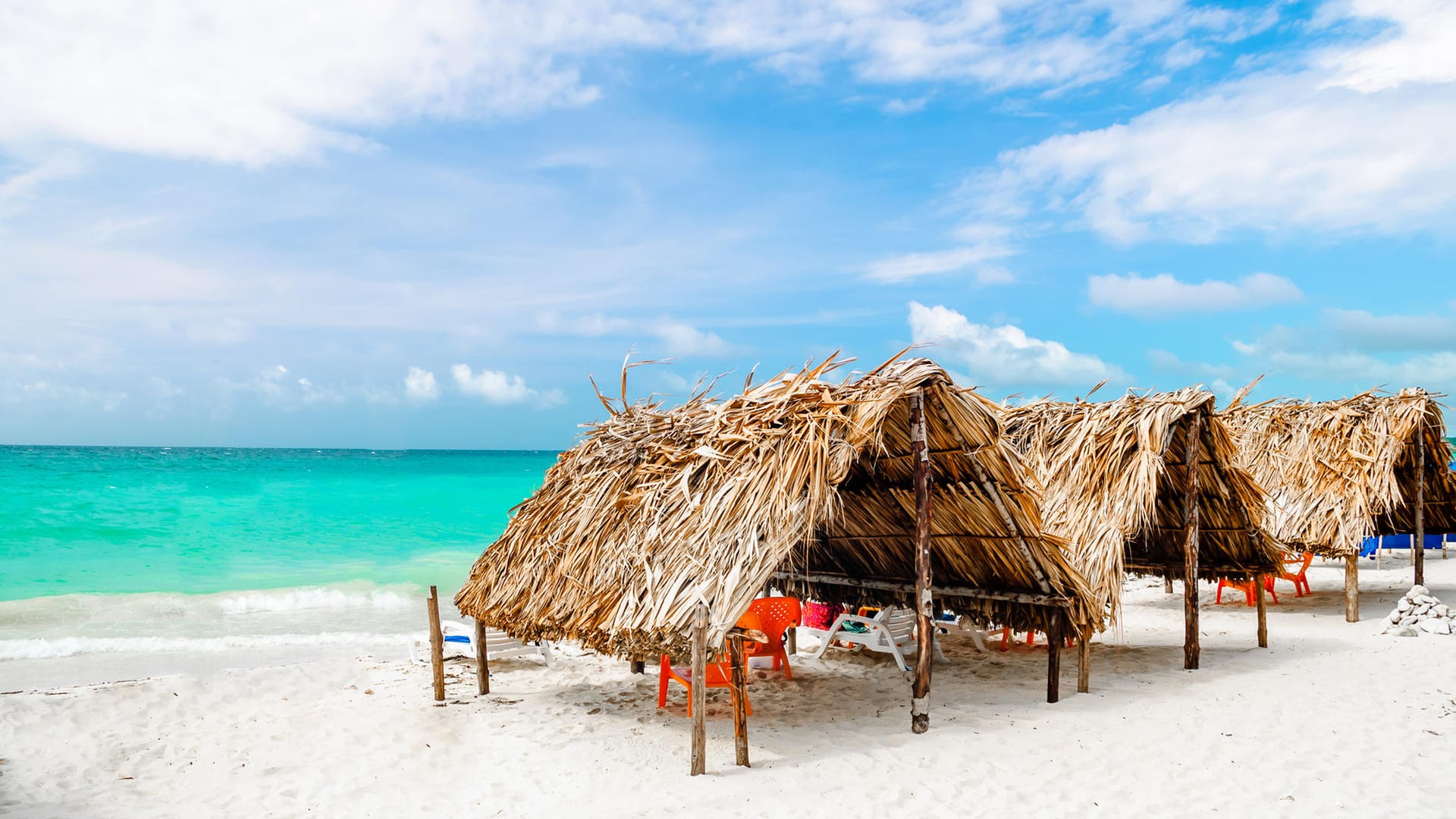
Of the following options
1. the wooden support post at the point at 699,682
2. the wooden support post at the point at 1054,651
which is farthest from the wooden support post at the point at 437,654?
the wooden support post at the point at 1054,651

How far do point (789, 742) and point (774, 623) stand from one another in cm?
144

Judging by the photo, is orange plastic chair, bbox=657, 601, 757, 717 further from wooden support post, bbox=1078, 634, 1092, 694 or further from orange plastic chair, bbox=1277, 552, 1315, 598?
orange plastic chair, bbox=1277, 552, 1315, 598

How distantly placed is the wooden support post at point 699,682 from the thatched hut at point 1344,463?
23.5 feet

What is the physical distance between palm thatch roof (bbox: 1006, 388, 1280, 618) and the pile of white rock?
1.57 meters

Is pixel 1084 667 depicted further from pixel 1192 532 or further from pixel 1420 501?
pixel 1420 501

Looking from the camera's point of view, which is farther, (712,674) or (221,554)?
(221,554)

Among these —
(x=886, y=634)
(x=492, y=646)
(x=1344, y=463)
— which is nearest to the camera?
(x=886, y=634)

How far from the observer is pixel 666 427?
573cm

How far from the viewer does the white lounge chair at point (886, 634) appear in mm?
6926

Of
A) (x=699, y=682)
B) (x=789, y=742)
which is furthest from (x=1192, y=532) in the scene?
(x=699, y=682)

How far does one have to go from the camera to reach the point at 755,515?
4.50 metres

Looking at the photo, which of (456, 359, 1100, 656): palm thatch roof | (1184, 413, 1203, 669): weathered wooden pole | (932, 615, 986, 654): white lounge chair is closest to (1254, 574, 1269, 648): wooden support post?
(1184, 413, 1203, 669): weathered wooden pole

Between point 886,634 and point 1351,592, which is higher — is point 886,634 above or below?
above

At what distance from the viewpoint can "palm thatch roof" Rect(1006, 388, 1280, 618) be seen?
20.4ft
